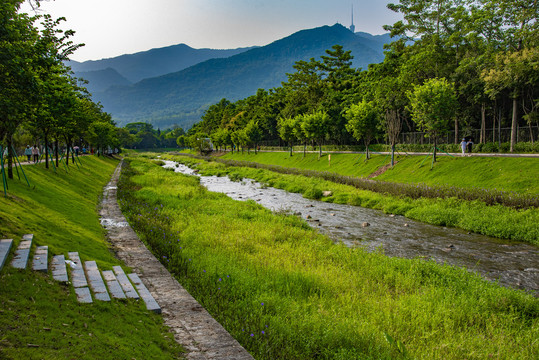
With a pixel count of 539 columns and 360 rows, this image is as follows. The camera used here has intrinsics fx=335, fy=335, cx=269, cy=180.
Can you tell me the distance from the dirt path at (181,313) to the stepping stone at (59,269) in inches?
67.6

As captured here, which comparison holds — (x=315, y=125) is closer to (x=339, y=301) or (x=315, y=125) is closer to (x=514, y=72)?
(x=514, y=72)

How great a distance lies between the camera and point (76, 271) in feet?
24.2

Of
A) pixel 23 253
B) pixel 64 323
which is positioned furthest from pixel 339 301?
pixel 23 253

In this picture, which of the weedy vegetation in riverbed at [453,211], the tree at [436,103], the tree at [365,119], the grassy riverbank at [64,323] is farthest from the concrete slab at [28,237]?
the tree at [365,119]

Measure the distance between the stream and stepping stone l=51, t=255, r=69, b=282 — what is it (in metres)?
11.1

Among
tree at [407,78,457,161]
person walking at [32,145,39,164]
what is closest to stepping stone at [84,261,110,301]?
person walking at [32,145,39,164]

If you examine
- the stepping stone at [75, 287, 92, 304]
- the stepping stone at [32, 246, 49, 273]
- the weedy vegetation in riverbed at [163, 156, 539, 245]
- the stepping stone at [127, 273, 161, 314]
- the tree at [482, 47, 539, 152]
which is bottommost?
the weedy vegetation in riverbed at [163, 156, 539, 245]

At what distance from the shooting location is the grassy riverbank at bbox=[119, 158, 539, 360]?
6176 mm

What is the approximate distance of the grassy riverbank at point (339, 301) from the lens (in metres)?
6.18

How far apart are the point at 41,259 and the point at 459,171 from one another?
1309 inches

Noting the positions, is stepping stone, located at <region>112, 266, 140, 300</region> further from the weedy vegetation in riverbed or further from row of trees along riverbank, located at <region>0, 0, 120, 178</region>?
the weedy vegetation in riverbed

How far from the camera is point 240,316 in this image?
677 cm

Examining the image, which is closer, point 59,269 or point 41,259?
point 59,269

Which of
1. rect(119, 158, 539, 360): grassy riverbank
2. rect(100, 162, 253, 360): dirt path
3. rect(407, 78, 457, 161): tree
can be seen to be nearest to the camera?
rect(100, 162, 253, 360): dirt path
